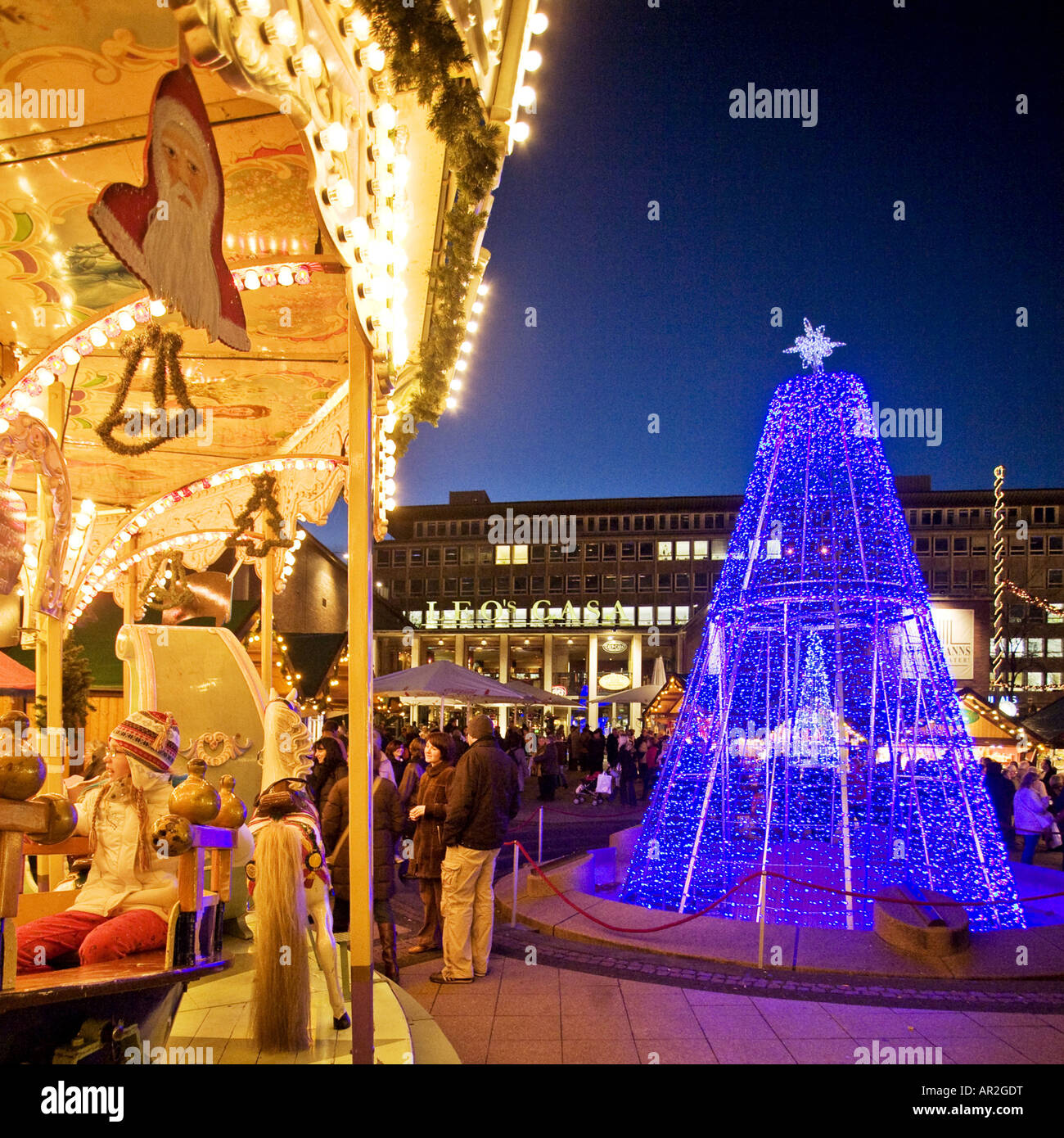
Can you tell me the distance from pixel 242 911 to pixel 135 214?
18.3 ft

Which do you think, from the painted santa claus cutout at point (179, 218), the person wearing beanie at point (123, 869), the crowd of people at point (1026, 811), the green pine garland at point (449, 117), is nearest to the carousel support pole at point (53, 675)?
the person wearing beanie at point (123, 869)

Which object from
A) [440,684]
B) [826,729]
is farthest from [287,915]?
[440,684]

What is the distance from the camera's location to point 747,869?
31.1ft

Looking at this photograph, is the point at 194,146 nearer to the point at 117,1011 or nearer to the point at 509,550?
the point at 117,1011

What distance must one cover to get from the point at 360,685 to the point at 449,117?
245 cm

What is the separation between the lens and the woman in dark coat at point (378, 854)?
646 centimetres

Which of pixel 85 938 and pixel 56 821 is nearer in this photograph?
pixel 56 821

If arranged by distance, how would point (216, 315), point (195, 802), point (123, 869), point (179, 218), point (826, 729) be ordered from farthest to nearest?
point (826, 729)
point (123, 869)
point (195, 802)
point (216, 315)
point (179, 218)

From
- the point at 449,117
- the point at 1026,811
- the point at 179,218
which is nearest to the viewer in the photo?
the point at 179,218

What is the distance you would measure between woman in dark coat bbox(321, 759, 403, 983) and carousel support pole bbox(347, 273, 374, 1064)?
8.34ft

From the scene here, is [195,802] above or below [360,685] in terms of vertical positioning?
below

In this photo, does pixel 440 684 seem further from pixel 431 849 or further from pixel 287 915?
pixel 287 915

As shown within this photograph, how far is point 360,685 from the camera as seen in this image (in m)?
4.00

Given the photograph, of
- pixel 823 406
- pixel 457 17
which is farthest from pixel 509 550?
pixel 457 17
